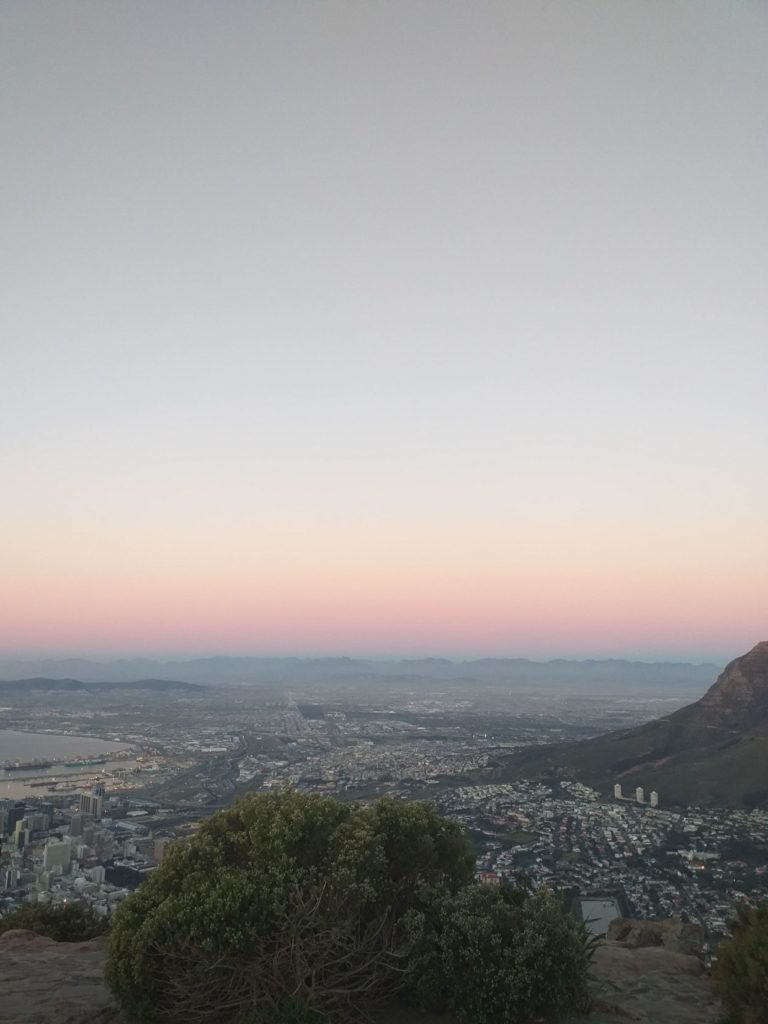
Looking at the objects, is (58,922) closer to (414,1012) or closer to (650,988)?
(414,1012)

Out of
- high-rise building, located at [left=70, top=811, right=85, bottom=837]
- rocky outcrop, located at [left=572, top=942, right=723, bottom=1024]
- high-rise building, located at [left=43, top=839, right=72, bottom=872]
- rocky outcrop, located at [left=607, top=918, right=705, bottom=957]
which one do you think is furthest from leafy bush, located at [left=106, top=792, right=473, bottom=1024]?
high-rise building, located at [left=70, top=811, right=85, bottom=837]

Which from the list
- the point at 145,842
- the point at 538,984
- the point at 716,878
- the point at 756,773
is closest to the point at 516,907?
the point at 538,984

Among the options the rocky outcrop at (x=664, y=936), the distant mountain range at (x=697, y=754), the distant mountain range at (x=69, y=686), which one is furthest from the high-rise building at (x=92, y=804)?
the distant mountain range at (x=69, y=686)

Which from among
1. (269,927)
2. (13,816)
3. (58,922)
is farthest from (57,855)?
(269,927)

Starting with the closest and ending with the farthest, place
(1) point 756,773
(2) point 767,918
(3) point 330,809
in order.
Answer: (2) point 767,918
(3) point 330,809
(1) point 756,773

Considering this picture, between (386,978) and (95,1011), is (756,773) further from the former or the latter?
(95,1011)

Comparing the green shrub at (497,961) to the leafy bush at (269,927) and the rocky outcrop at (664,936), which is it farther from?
the rocky outcrop at (664,936)
